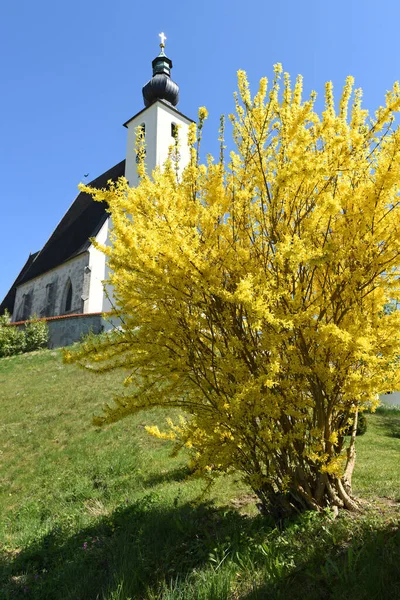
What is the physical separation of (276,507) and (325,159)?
10.5 ft

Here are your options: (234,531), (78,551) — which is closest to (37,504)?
(78,551)

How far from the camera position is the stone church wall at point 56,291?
78.7 ft

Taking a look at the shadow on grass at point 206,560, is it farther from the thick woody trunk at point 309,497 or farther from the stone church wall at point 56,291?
the stone church wall at point 56,291

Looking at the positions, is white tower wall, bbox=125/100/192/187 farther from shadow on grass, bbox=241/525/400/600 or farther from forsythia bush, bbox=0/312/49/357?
shadow on grass, bbox=241/525/400/600

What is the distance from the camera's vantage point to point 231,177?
12.4ft

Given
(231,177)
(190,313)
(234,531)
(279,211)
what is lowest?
(234,531)

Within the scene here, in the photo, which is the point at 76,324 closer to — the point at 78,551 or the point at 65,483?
the point at 65,483

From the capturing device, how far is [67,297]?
2625cm

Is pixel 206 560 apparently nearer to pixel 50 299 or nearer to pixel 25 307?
pixel 50 299

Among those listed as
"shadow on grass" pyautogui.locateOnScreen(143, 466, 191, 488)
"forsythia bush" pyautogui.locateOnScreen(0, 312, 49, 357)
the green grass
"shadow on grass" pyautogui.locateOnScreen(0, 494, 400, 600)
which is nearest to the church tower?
"forsythia bush" pyautogui.locateOnScreen(0, 312, 49, 357)

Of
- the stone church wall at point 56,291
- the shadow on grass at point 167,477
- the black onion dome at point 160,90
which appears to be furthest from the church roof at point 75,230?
the shadow on grass at point 167,477

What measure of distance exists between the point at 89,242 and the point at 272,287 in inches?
914

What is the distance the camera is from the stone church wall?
2400 centimetres

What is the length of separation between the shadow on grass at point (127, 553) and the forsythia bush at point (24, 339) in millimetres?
15668
